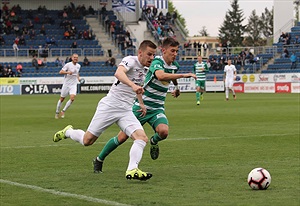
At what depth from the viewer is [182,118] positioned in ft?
83.1

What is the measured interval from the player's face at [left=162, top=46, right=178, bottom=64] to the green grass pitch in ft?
6.03

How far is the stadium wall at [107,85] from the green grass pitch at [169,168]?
3454cm

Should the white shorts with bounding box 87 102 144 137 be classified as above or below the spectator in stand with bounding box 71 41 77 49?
below

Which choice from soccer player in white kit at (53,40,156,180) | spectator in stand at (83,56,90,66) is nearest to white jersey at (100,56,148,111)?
A: soccer player in white kit at (53,40,156,180)

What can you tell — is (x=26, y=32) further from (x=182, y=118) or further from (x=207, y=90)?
(x=182, y=118)

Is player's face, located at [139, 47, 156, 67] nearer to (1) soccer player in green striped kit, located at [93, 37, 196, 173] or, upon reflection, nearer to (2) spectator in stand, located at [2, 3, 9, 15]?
(1) soccer player in green striped kit, located at [93, 37, 196, 173]

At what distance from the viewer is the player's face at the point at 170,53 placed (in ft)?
36.8

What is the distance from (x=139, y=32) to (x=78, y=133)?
63312 millimetres

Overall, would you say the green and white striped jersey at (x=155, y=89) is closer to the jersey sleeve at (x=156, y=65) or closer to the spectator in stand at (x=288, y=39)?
the jersey sleeve at (x=156, y=65)

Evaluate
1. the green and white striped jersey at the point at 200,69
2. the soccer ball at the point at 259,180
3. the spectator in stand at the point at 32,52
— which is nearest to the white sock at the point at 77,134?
the soccer ball at the point at 259,180

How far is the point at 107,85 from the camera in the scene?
59.1m

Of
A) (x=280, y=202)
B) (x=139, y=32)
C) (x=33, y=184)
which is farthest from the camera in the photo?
(x=139, y=32)

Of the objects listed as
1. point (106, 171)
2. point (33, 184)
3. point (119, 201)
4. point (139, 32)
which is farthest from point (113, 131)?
point (139, 32)

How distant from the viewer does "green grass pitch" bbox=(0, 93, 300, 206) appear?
8.59 m
